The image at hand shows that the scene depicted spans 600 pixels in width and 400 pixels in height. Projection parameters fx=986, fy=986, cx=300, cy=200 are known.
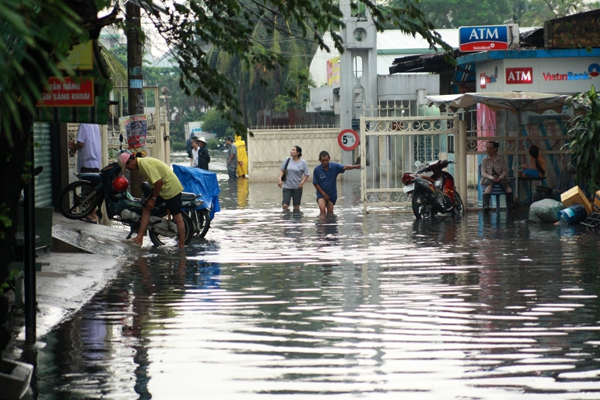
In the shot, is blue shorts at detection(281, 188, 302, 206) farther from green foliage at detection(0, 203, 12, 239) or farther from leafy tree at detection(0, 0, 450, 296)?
green foliage at detection(0, 203, 12, 239)

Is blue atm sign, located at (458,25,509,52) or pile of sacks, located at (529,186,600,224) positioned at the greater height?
blue atm sign, located at (458,25,509,52)

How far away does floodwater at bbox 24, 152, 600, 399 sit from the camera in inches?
242

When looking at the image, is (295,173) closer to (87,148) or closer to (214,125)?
(87,148)

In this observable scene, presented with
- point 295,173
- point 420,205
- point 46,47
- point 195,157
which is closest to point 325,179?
point 295,173

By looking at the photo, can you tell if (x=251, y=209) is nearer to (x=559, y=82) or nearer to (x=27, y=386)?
(x=559, y=82)

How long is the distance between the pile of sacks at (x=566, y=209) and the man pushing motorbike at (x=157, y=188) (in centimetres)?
688

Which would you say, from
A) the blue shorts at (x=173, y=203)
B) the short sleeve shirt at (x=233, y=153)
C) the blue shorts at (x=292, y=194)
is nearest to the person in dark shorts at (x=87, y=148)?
the blue shorts at (x=173, y=203)

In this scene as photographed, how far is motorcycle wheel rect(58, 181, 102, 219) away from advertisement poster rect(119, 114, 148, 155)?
3.20 feet

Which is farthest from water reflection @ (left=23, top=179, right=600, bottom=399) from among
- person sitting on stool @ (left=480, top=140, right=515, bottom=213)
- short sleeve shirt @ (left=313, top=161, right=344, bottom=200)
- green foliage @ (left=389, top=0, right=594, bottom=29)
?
green foliage @ (left=389, top=0, right=594, bottom=29)

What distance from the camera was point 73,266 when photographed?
11.6m

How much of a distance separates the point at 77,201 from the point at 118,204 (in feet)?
4.28

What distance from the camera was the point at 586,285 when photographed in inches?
402

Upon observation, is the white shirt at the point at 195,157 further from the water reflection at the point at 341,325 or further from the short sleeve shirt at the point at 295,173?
the water reflection at the point at 341,325

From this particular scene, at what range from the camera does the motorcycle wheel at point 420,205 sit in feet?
63.5
